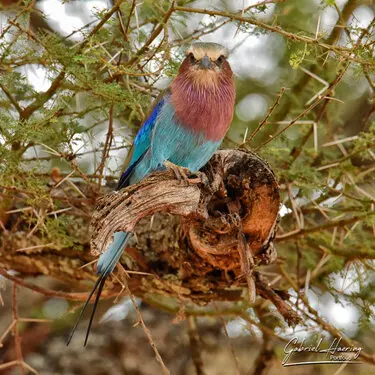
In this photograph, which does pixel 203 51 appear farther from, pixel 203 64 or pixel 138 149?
pixel 138 149

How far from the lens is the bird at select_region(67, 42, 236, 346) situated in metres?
2.29

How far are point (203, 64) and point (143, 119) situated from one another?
34 cm

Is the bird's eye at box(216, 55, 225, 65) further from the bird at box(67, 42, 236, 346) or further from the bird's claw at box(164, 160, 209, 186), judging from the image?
the bird's claw at box(164, 160, 209, 186)

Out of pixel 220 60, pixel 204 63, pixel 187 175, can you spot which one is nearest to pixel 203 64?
pixel 204 63

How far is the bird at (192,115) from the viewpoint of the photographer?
2.29 meters

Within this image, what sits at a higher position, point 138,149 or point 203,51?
point 203,51

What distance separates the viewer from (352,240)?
2.82 metres

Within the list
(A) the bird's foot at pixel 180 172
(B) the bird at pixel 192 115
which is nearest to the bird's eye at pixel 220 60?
(B) the bird at pixel 192 115

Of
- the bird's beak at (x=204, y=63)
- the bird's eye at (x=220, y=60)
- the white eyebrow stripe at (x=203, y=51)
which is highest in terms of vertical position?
the bird's eye at (x=220, y=60)

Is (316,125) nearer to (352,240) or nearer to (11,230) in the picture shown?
(352,240)

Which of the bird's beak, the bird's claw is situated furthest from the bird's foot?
the bird's beak

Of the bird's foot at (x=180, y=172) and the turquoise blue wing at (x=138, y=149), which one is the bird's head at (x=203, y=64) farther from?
the bird's foot at (x=180, y=172)

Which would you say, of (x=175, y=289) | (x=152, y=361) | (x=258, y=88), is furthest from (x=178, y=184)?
(x=152, y=361)

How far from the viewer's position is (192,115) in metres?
2.31
